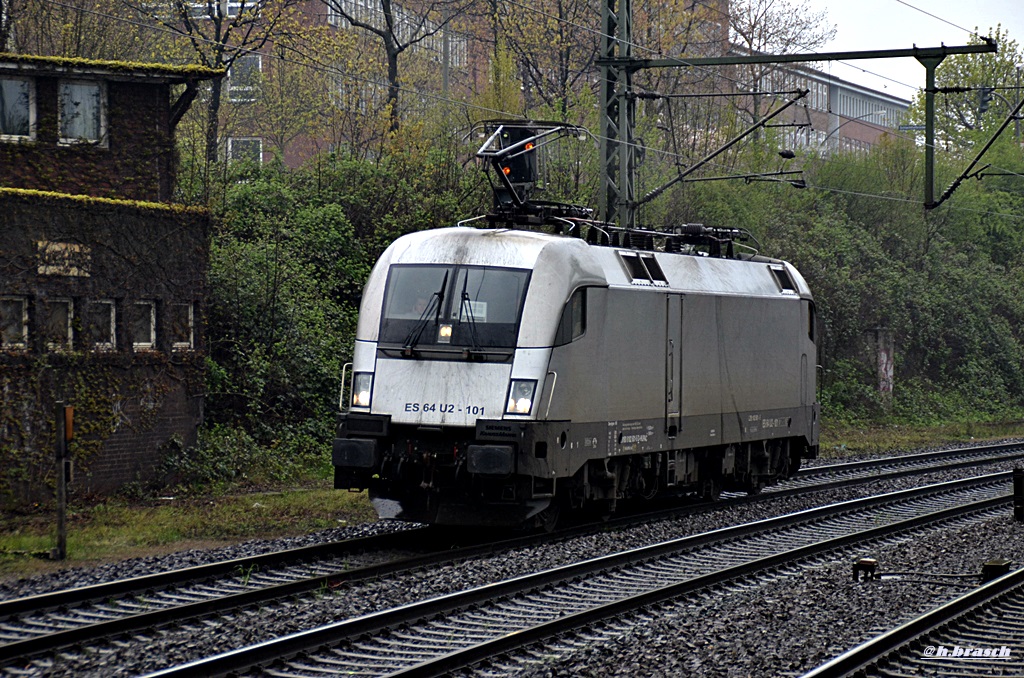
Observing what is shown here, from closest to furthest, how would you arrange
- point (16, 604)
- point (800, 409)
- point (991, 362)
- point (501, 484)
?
point (16, 604) < point (501, 484) < point (800, 409) < point (991, 362)

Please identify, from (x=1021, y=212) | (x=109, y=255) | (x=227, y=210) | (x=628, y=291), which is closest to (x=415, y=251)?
(x=628, y=291)

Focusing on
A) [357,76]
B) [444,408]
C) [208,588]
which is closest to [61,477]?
[208,588]

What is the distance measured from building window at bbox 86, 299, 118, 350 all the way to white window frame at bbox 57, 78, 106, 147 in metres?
2.85

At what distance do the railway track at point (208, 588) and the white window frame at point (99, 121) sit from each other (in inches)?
346

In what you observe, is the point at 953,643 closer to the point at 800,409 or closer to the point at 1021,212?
the point at 800,409

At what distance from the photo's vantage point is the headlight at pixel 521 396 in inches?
530

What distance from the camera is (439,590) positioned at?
442 inches

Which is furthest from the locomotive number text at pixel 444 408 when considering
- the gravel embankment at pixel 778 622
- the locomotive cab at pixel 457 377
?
the gravel embankment at pixel 778 622

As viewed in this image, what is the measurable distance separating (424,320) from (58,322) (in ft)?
20.0

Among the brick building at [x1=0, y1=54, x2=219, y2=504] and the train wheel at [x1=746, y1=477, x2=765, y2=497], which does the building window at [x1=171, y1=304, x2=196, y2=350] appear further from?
the train wheel at [x1=746, y1=477, x2=765, y2=497]

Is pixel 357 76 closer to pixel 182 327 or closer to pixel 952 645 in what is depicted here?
pixel 182 327

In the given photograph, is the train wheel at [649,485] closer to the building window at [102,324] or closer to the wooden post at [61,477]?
the wooden post at [61,477]

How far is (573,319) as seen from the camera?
14.1 metres

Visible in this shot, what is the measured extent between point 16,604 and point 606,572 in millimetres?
5276
